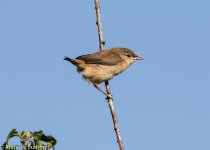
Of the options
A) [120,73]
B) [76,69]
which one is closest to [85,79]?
[76,69]

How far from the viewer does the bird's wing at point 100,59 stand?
929 cm

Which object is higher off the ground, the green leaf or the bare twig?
the bare twig

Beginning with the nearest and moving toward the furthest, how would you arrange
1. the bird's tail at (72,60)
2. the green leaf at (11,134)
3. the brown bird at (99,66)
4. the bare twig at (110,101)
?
the green leaf at (11,134) < the bare twig at (110,101) < the bird's tail at (72,60) < the brown bird at (99,66)

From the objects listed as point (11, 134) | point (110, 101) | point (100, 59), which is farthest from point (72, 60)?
point (11, 134)

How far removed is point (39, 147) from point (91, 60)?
22.0 feet

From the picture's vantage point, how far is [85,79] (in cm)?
959

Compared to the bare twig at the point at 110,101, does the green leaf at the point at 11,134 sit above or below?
below

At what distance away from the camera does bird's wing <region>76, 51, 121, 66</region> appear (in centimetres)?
929

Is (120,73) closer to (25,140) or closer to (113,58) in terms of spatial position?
(113,58)

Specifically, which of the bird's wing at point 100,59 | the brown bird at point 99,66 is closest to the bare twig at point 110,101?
the brown bird at point 99,66

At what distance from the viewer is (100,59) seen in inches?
370

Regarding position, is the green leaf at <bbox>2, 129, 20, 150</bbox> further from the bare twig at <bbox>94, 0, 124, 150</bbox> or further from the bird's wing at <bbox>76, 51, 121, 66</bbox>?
the bird's wing at <bbox>76, 51, 121, 66</bbox>

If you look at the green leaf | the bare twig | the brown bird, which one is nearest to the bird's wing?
the brown bird

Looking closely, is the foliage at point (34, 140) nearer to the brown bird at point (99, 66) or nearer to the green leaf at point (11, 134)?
the green leaf at point (11, 134)
